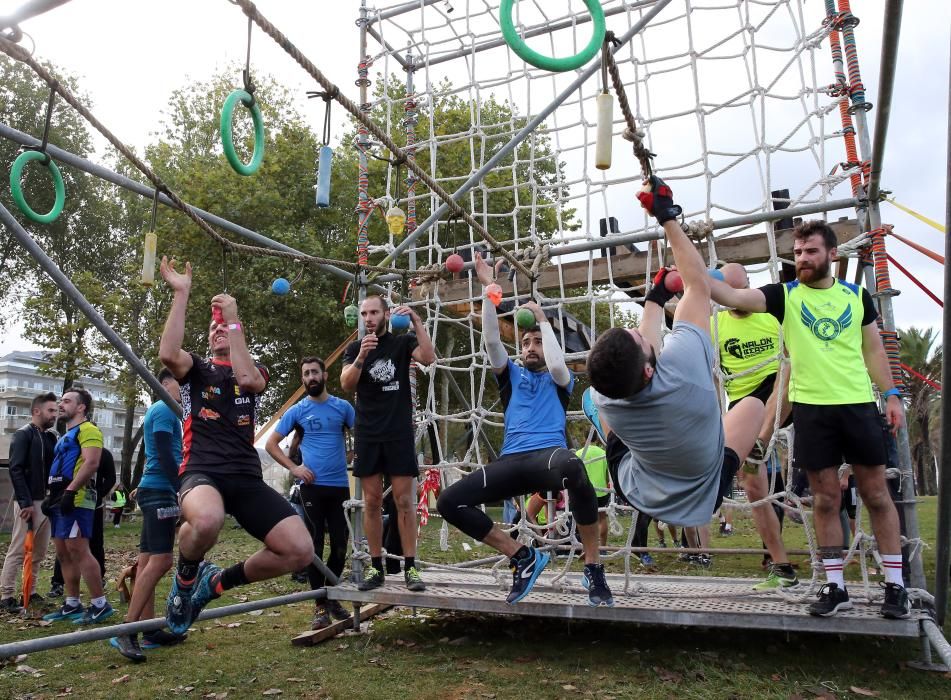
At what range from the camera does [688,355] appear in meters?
2.71

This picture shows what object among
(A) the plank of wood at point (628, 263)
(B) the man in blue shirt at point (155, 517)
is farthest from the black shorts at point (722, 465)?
(B) the man in blue shirt at point (155, 517)

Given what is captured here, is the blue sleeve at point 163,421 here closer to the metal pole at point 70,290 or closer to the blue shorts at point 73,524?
the metal pole at point 70,290

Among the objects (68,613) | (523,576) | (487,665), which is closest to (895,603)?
(523,576)

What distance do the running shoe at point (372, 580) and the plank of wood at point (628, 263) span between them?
1.82 meters

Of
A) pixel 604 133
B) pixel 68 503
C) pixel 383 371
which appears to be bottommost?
pixel 68 503

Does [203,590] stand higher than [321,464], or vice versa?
[321,464]

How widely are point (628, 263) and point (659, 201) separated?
2630 millimetres

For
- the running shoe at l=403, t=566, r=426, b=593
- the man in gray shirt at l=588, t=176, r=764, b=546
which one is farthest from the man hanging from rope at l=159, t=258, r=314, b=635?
the man in gray shirt at l=588, t=176, r=764, b=546

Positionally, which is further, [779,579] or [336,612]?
[336,612]

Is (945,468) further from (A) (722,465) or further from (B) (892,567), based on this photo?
(A) (722,465)

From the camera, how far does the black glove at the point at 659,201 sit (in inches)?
106

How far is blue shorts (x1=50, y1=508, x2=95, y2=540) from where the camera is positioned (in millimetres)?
4941

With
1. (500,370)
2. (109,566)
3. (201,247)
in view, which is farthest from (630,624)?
(201,247)

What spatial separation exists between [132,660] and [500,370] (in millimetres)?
2447
